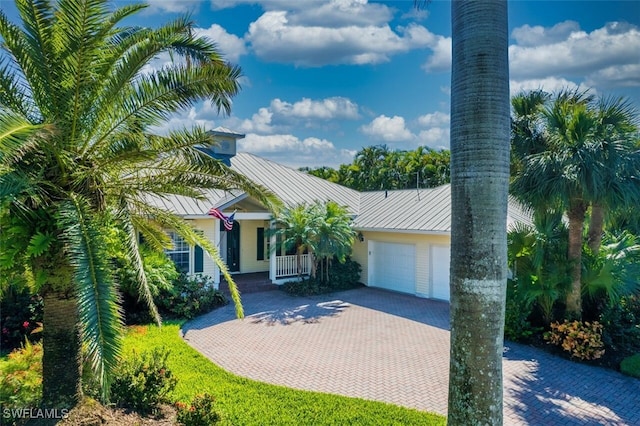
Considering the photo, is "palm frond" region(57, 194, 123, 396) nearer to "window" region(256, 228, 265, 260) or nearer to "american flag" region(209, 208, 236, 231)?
"american flag" region(209, 208, 236, 231)

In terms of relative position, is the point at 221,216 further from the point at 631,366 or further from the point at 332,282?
the point at 631,366

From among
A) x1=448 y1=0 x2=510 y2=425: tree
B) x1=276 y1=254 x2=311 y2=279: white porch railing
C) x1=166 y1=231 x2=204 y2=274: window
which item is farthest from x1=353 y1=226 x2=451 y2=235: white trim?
x1=448 y1=0 x2=510 y2=425: tree

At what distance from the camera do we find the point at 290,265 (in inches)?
772

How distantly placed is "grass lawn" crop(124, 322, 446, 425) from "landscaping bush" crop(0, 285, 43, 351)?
4.79 metres

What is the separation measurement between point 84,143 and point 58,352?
3.36m

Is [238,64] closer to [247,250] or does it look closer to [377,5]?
[377,5]

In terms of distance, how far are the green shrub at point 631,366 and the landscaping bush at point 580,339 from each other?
488 mm

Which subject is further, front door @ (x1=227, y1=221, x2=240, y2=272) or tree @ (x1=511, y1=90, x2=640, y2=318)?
front door @ (x1=227, y1=221, x2=240, y2=272)

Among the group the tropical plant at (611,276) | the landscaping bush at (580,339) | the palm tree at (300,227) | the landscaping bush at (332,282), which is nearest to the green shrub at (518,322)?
the landscaping bush at (580,339)

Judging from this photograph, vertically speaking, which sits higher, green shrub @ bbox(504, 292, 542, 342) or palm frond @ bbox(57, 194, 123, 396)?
palm frond @ bbox(57, 194, 123, 396)

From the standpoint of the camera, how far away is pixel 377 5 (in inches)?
313

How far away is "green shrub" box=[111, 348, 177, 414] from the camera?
6.75 m

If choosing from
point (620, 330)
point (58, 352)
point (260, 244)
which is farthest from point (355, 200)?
point (58, 352)

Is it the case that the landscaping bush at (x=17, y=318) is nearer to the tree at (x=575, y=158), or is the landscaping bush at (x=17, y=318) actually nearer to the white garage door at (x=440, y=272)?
the tree at (x=575, y=158)
